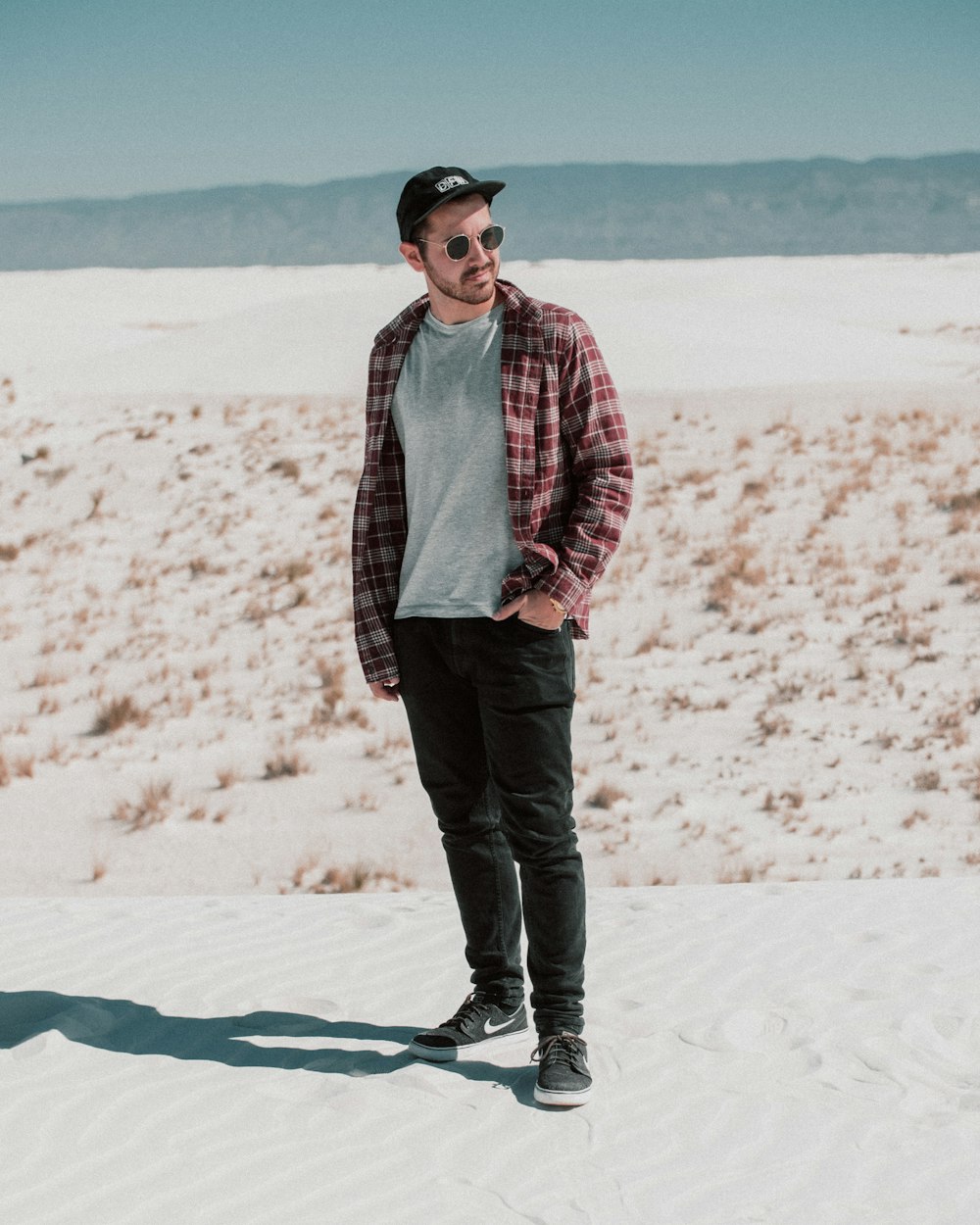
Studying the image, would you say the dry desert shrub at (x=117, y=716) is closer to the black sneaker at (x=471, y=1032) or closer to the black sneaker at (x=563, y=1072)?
the black sneaker at (x=471, y=1032)

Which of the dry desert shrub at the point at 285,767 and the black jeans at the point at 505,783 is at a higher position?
the black jeans at the point at 505,783

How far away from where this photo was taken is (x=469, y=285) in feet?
9.82

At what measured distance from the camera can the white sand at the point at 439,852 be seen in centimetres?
297

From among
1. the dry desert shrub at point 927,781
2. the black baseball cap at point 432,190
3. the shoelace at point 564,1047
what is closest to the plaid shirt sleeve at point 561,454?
the black baseball cap at point 432,190

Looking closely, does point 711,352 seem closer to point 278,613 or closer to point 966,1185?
point 278,613

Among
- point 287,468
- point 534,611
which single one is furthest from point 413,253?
point 287,468

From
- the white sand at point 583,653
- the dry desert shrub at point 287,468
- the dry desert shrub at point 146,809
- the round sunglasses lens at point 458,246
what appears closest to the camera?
the round sunglasses lens at point 458,246

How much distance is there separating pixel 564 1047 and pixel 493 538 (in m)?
1.24

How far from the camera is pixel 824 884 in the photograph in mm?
5102

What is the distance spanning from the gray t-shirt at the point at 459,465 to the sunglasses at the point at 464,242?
0.50 feet

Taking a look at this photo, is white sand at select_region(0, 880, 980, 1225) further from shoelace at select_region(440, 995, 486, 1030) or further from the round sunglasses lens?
the round sunglasses lens

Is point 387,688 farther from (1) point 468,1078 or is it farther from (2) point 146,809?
(2) point 146,809

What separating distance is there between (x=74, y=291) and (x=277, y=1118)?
67241 millimetres

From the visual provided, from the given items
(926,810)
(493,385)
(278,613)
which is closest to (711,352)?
(278,613)
